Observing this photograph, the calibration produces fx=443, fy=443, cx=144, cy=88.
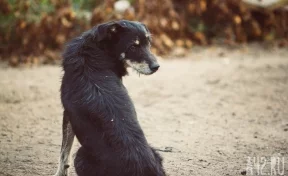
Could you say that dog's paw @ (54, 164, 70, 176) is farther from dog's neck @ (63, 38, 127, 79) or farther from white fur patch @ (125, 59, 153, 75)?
white fur patch @ (125, 59, 153, 75)

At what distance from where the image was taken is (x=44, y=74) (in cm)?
841

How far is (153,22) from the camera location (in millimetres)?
10062

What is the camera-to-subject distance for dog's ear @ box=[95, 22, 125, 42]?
4.26m

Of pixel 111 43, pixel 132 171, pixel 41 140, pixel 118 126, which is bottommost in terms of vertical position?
pixel 41 140

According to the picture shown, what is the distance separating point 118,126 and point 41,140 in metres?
2.18

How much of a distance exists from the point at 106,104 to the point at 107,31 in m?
0.84

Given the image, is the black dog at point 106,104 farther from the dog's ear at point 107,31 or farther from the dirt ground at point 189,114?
the dirt ground at point 189,114

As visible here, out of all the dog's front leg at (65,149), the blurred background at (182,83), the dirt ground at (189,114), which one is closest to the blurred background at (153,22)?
the blurred background at (182,83)

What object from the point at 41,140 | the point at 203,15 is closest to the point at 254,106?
the point at 41,140

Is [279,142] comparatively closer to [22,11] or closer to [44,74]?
[44,74]

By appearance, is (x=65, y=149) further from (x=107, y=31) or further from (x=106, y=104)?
(x=107, y=31)

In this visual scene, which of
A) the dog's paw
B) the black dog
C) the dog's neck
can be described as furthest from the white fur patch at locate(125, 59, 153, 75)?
the dog's paw

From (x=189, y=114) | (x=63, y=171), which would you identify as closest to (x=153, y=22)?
(x=189, y=114)

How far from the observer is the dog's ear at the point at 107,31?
4.26 metres
